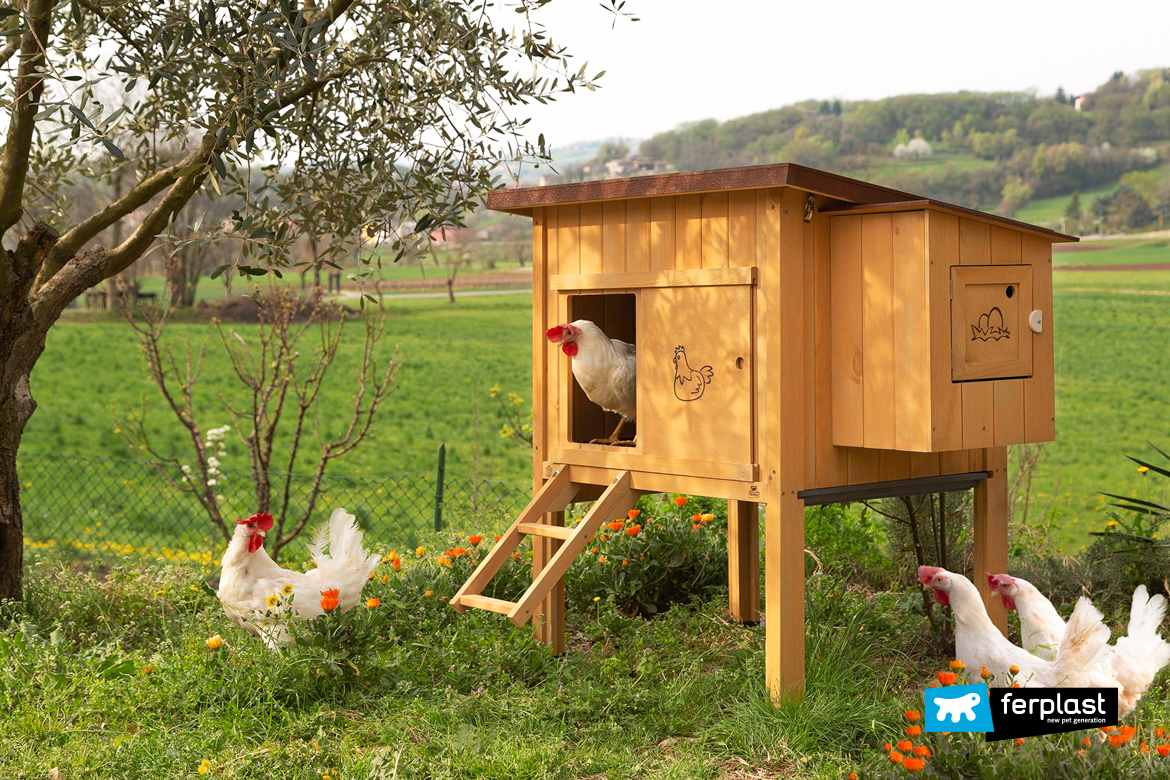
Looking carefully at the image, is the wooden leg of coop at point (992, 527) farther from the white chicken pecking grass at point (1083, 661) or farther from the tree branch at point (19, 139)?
the tree branch at point (19, 139)

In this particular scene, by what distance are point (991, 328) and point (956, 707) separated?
1.79 meters

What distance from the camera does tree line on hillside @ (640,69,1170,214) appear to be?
2781 centimetres

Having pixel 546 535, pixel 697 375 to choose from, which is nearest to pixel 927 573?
pixel 697 375

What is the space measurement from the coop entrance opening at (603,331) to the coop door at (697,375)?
2.81 ft

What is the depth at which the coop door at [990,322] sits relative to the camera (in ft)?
13.9

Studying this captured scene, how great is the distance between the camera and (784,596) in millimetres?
4203

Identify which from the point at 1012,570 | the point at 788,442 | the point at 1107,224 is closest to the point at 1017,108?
the point at 1107,224

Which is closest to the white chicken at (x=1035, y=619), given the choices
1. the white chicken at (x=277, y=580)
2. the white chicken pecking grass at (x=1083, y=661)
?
the white chicken pecking grass at (x=1083, y=661)

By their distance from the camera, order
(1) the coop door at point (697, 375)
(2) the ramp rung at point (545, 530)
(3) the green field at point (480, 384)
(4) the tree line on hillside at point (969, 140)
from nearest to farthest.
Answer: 1. (1) the coop door at point (697, 375)
2. (2) the ramp rung at point (545, 530)
3. (3) the green field at point (480, 384)
4. (4) the tree line on hillside at point (969, 140)

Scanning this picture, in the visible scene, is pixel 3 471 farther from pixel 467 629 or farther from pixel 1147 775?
pixel 1147 775

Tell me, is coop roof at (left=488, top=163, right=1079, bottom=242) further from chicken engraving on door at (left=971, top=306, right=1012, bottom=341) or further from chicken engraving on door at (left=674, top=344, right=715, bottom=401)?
chicken engraving on door at (left=674, top=344, right=715, bottom=401)

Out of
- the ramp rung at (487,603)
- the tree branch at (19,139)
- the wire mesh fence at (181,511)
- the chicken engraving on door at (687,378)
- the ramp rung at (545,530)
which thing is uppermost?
the tree branch at (19,139)

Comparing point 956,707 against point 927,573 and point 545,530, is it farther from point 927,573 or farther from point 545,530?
point 545,530

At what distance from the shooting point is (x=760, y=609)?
5.89 metres
